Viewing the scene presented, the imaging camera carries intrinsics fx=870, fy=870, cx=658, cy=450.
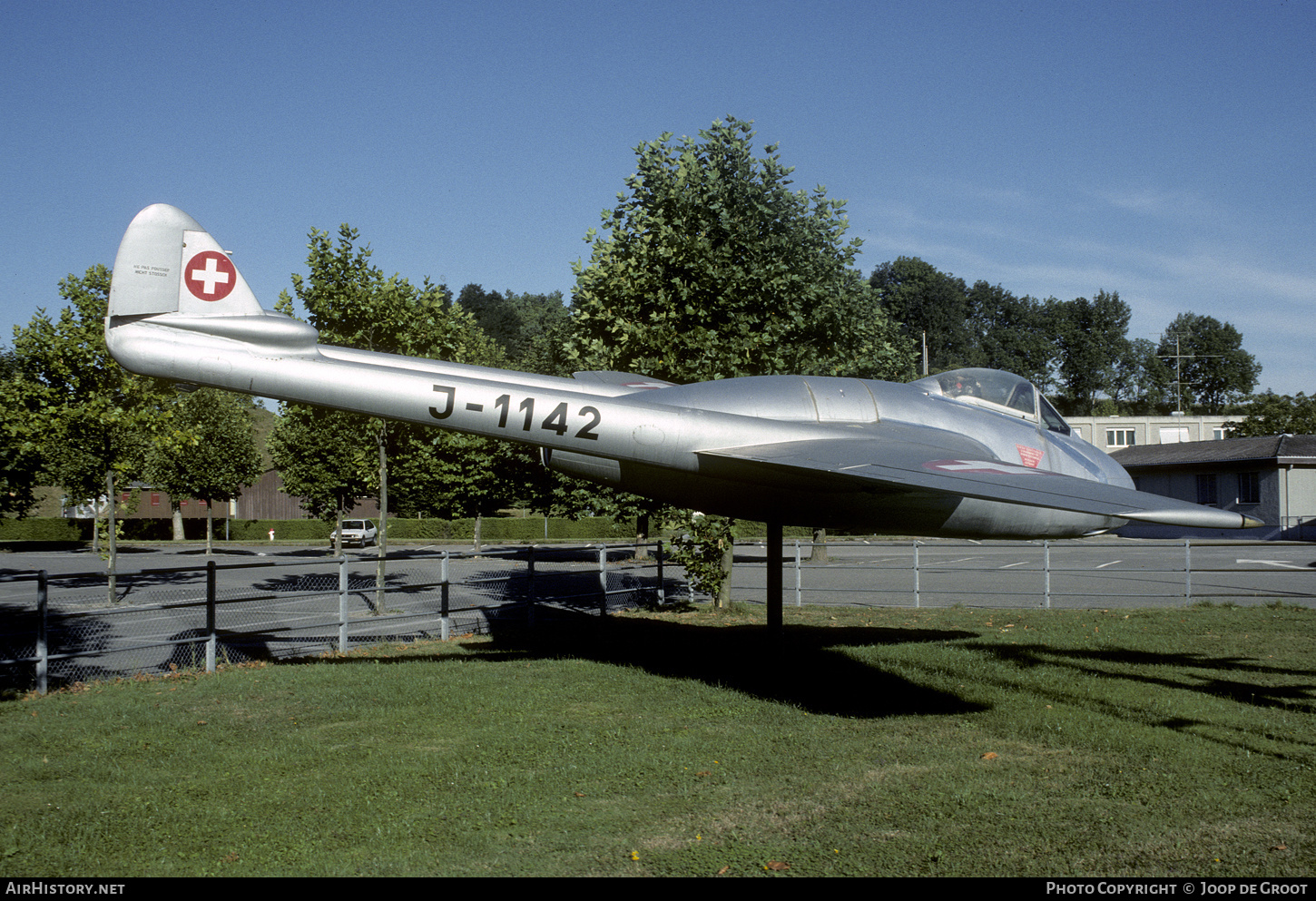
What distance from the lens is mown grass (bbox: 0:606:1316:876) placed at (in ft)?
17.3

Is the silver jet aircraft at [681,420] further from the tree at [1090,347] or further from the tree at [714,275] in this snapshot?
the tree at [1090,347]

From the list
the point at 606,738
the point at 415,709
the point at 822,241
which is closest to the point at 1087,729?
the point at 606,738

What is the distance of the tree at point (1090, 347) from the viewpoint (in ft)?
361

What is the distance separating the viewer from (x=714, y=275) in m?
15.4

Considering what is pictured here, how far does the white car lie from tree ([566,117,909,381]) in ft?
109

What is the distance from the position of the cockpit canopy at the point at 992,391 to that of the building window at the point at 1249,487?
45014mm

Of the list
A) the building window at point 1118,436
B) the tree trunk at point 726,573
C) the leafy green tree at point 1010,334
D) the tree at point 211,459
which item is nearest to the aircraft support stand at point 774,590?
the tree trunk at point 726,573

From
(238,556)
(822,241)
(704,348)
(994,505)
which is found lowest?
(238,556)

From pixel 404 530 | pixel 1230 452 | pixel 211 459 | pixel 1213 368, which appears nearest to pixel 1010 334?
pixel 1213 368

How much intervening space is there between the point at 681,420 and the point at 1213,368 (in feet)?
463

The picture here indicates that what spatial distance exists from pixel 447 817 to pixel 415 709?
338 centimetres

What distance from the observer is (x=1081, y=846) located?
5.39 meters

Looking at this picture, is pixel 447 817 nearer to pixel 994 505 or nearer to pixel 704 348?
pixel 994 505

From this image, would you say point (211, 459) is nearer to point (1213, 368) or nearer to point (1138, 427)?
point (1138, 427)
